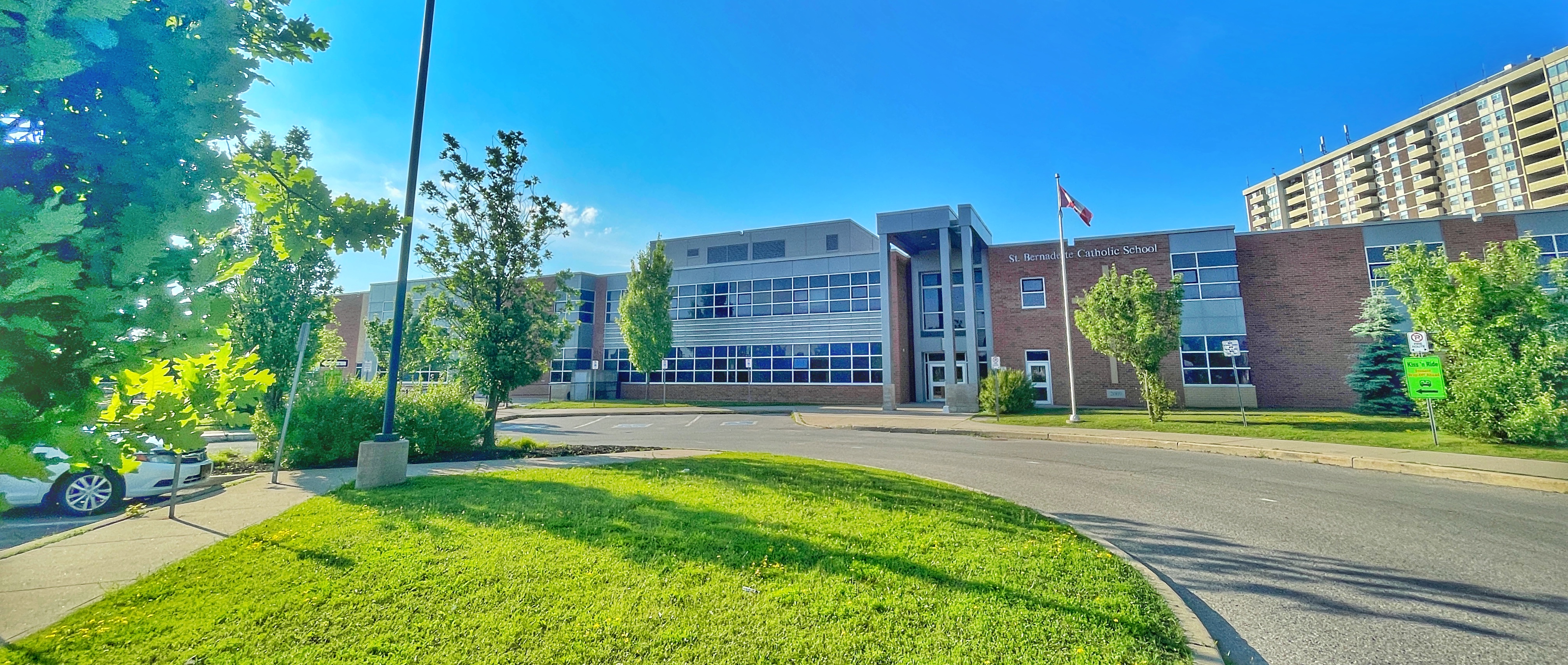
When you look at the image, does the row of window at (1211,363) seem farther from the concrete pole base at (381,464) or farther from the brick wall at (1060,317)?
the concrete pole base at (381,464)

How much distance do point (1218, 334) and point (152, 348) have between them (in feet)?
111

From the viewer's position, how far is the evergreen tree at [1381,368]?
2211 cm

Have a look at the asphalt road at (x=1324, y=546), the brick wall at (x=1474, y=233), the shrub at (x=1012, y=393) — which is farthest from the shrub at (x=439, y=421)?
the brick wall at (x=1474, y=233)

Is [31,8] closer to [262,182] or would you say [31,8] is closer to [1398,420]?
[262,182]

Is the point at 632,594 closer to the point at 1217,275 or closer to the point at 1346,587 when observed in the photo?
the point at 1346,587

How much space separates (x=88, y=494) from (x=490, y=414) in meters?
5.93

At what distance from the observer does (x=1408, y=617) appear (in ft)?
13.7

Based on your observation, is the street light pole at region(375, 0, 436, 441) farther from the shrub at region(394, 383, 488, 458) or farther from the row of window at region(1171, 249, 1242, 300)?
the row of window at region(1171, 249, 1242, 300)

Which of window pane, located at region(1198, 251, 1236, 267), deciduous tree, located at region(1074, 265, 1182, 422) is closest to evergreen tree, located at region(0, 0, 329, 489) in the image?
deciduous tree, located at region(1074, 265, 1182, 422)

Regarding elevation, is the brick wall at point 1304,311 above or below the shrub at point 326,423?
above

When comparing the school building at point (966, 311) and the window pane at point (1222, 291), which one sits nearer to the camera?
the school building at point (966, 311)

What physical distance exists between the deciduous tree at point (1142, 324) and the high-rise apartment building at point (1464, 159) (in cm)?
3854

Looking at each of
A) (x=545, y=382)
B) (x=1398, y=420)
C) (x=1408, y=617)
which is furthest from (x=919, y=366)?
(x=1408, y=617)

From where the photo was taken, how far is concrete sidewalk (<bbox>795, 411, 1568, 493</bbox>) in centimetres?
938
